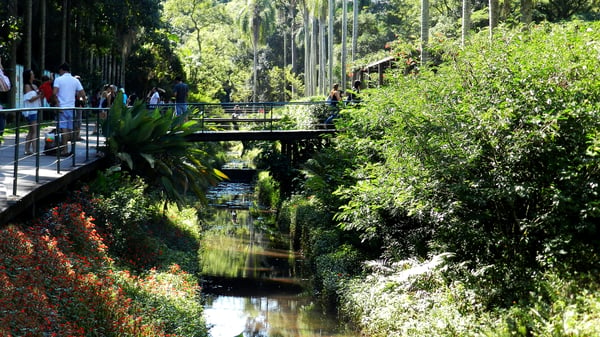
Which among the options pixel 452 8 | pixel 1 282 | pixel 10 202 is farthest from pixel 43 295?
pixel 452 8

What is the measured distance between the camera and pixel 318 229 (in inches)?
774

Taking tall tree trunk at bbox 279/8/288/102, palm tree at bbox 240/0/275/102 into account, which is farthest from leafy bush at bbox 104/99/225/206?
tall tree trunk at bbox 279/8/288/102

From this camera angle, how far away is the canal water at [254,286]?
14312 millimetres

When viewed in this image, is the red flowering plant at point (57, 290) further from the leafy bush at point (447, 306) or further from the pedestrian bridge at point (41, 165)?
the leafy bush at point (447, 306)

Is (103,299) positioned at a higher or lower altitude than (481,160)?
lower

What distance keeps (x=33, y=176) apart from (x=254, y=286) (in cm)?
684

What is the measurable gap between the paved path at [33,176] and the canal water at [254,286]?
3.52m

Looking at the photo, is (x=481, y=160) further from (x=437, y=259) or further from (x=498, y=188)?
(x=437, y=259)

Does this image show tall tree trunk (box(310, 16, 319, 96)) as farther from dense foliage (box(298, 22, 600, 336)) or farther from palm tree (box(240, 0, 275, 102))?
dense foliage (box(298, 22, 600, 336))

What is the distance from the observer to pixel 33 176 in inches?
493

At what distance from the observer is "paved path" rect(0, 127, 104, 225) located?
1027 centimetres

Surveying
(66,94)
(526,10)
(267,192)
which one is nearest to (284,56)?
(267,192)

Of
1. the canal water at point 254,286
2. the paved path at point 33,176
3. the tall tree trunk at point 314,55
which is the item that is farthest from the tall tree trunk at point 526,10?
the tall tree trunk at point 314,55

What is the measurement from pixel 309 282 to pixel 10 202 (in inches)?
355
